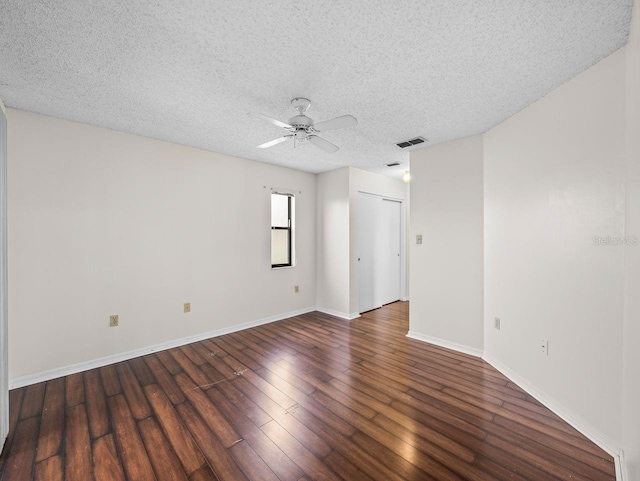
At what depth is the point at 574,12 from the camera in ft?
4.74

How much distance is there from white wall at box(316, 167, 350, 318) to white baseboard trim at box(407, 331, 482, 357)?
1.21 m

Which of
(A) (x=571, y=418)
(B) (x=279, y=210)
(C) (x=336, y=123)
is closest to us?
(A) (x=571, y=418)

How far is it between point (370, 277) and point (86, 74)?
14.8 ft

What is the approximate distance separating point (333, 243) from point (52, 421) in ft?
12.6

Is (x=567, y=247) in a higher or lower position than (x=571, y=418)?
higher

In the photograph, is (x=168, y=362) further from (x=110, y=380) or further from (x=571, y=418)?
(x=571, y=418)

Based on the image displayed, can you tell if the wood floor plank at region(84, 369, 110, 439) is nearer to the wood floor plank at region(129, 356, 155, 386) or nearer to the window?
the wood floor plank at region(129, 356, 155, 386)

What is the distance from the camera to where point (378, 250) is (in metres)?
5.27

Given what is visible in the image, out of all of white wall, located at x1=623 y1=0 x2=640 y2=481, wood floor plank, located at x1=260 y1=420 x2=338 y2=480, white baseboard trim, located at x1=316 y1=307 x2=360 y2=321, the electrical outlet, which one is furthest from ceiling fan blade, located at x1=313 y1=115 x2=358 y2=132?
white baseboard trim, located at x1=316 y1=307 x2=360 y2=321

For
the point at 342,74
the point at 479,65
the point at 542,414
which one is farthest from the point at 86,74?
the point at 542,414

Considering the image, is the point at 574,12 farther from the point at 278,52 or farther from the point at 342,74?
the point at 278,52

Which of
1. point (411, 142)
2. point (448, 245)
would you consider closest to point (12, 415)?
point (448, 245)

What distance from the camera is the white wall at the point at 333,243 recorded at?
4684 millimetres

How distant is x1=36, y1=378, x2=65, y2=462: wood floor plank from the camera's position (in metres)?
1.81
